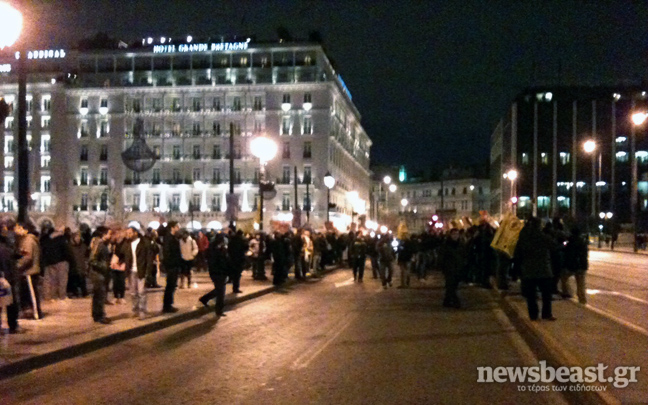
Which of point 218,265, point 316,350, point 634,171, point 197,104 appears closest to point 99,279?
point 218,265

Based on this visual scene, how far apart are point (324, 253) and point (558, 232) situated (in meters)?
20.6

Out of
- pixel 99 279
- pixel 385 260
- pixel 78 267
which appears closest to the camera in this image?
pixel 99 279

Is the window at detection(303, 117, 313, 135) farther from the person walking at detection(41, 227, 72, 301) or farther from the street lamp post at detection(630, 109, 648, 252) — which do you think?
the person walking at detection(41, 227, 72, 301)

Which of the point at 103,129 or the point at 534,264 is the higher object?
the point at 103,129

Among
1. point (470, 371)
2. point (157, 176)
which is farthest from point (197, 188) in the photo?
point (470, 371)

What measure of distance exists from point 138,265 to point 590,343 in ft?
28.4

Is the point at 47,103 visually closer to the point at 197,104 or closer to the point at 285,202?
the point at 197,104

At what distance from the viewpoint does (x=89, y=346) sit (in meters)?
12.1

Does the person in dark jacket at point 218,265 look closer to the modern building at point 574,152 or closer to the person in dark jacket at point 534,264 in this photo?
the person in dark jacket at point 534,264

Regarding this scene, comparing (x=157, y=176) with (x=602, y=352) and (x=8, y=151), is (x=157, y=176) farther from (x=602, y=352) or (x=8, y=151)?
(x=602, y=352)

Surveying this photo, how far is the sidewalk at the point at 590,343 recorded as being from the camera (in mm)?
7926

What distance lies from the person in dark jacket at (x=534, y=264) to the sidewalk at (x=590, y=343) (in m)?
0.36

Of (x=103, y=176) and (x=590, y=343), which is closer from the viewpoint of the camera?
(x=590, y=343)

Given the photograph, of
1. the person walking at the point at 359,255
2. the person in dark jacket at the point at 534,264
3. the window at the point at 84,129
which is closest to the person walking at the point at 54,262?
the person in dark jacket at the point at 534,264
